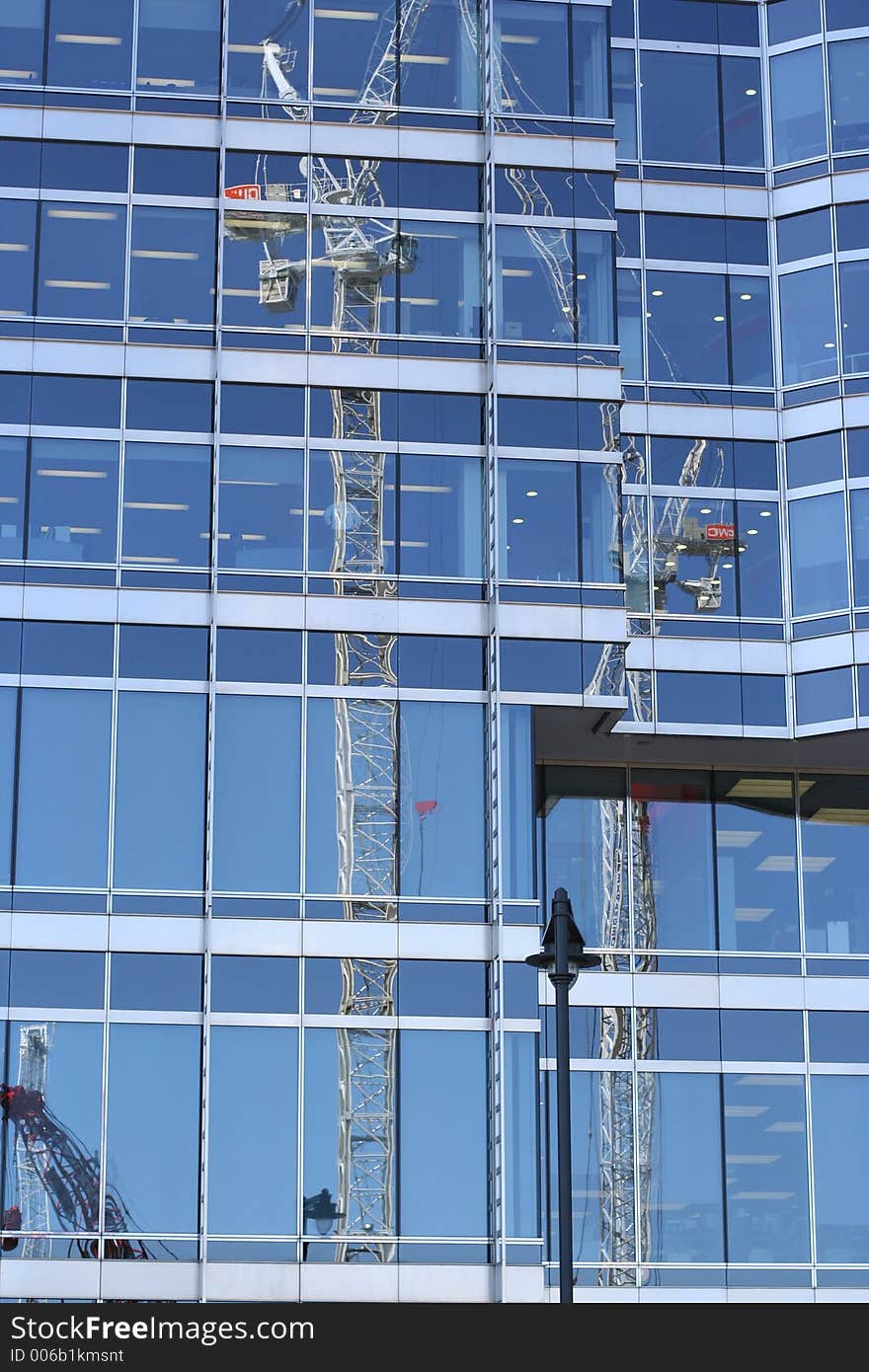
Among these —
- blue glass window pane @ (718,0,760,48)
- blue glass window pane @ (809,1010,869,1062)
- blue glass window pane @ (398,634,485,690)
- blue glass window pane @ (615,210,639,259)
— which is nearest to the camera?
blue glass window pane @ (398,634,485,690)

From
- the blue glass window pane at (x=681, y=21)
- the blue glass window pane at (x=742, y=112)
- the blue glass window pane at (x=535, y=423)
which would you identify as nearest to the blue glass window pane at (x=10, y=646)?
the blue glass window pane at (x=535, y=423)

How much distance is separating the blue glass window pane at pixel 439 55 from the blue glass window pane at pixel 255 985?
13.1 meters

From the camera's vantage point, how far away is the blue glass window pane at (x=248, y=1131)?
2606 cm

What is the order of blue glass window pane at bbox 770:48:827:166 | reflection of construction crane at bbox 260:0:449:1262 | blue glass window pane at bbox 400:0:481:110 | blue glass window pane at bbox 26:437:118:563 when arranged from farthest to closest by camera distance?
blue glass window pane at bbox 770:48:827:166 < blue glass window pane at bbox 400:0:481:110 < blue glass window pane at bbox 26:437:118:563 < reflection of construction crane at bbox 260:0:449:1262

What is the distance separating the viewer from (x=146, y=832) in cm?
2742

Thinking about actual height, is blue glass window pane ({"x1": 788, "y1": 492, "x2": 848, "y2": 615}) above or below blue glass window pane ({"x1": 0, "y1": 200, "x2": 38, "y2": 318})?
below

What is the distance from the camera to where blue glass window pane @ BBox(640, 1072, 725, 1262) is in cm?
2927

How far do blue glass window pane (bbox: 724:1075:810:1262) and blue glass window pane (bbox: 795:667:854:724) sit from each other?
537 cm

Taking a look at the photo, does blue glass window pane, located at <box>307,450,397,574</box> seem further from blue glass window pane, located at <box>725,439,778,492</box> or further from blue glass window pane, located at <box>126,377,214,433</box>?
blue glass window pane, located at <box>725,439,778,492</box>

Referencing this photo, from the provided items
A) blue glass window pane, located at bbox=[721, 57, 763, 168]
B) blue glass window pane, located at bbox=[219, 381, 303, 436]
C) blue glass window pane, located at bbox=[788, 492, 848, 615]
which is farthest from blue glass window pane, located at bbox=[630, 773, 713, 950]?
blue glass window pane, located at bbox=[721, 57, 763, 168]

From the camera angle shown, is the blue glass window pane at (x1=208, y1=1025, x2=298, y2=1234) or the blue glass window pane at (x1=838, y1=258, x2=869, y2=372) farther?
the blue glass window pane at (x1=838, y1=258, x2=869, y2=372)

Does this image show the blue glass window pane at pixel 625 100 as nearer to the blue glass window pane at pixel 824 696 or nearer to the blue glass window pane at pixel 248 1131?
the blue glass window pane at pixel 824 696
